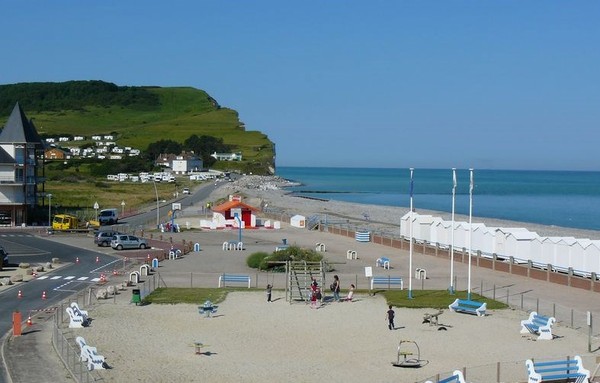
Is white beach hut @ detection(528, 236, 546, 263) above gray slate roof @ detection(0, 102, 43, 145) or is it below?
below

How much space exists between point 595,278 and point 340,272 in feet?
45.7

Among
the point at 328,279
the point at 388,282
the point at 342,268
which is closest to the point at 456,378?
the point at 388,282

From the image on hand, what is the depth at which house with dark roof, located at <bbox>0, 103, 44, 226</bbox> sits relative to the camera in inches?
3009

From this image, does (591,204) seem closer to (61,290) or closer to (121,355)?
(61,290)

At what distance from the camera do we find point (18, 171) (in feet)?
254

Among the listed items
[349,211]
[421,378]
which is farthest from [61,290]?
[349,211]

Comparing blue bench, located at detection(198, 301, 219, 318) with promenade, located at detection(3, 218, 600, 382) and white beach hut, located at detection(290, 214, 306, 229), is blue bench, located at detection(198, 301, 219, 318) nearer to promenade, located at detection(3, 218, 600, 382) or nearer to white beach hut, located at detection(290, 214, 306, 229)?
promenade, located at detection(3, 218, 600, 382)

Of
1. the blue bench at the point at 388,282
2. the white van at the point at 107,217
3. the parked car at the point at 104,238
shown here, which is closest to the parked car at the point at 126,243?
the parked car at the point at 104,238

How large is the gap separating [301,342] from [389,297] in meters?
10.8

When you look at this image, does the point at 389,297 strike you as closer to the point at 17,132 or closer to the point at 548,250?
the point at 548,250

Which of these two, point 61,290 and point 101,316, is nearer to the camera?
point 101,316

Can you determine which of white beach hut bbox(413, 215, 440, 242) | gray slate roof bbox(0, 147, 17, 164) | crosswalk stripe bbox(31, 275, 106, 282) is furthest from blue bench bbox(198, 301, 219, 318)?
gray slate roof bbox(0, 147, 17, 164)

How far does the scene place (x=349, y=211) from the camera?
391 ft

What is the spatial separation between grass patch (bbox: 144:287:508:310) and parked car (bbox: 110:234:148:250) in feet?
61.2
